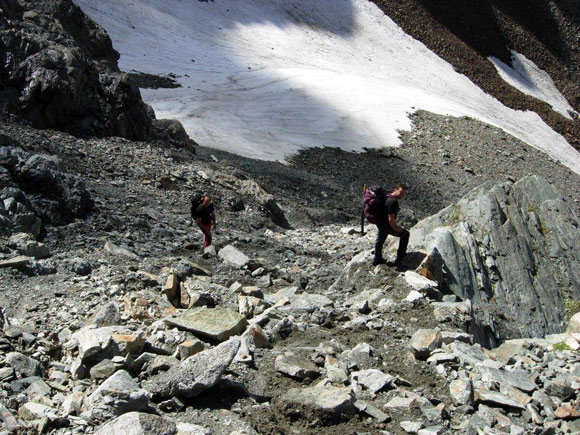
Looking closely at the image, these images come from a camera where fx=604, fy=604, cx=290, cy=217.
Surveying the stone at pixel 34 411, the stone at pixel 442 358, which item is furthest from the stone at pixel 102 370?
the stone at pixel 442 358

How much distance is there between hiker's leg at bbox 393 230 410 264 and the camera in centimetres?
1277

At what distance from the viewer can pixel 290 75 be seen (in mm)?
52938

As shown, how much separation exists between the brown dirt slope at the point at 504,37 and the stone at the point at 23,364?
58951 mm

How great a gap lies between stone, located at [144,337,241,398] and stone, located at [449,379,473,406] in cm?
305

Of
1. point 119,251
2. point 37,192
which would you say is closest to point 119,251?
point 119,251

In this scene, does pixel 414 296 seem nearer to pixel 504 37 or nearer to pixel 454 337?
pixel 454 337

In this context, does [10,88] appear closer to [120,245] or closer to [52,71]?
[52,71]

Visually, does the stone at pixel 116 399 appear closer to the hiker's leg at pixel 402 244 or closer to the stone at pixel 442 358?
the stone at pixel 442 358

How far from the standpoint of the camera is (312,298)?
12.2 metres

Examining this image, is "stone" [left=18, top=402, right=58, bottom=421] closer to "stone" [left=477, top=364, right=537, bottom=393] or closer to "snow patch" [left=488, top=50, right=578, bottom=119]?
"stone" [left=477, top=364, right=537, bottom=393]

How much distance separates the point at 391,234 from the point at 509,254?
444cm

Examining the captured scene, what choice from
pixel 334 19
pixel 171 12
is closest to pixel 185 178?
pixel 171 12

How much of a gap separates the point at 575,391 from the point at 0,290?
950 cm

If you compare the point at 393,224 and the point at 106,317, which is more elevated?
the point at 393,224
